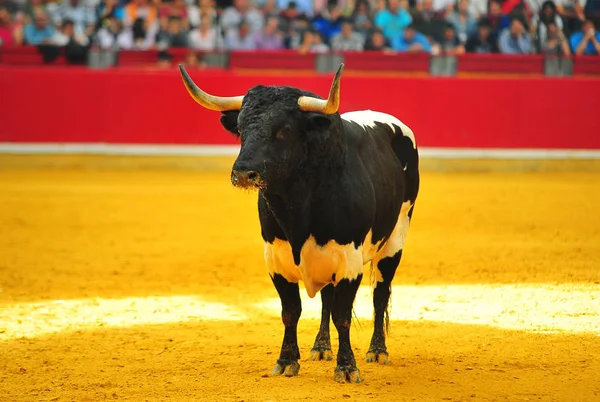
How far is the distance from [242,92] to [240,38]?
89 cm

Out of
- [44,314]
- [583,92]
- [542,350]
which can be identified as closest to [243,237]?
[44,314]

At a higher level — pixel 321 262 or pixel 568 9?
pixel 568 9

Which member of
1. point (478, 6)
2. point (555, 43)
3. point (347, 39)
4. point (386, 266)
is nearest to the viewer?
point (386, 266)

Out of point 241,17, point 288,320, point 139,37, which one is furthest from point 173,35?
point 288,320

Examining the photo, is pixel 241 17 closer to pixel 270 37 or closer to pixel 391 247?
pixel 270 37

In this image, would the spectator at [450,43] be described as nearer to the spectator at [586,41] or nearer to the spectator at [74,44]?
the spectator at [586,41]

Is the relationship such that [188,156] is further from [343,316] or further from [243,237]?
[343,316]

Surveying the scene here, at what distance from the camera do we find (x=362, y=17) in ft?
52.7

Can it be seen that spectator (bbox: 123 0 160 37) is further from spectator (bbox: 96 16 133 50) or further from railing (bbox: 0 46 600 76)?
railing (bbox: 0 46 600 76)

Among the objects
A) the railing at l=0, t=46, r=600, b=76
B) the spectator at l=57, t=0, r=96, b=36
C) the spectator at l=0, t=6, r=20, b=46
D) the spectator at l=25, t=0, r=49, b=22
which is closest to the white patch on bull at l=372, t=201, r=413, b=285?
the railing at l=0, t=46, r=600, b=76

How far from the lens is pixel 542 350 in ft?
20.6

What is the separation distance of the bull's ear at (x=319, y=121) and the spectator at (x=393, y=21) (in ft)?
36.0

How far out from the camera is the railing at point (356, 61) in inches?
628

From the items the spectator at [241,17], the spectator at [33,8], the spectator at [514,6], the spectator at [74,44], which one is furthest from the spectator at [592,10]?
the spectator at [33,8]
